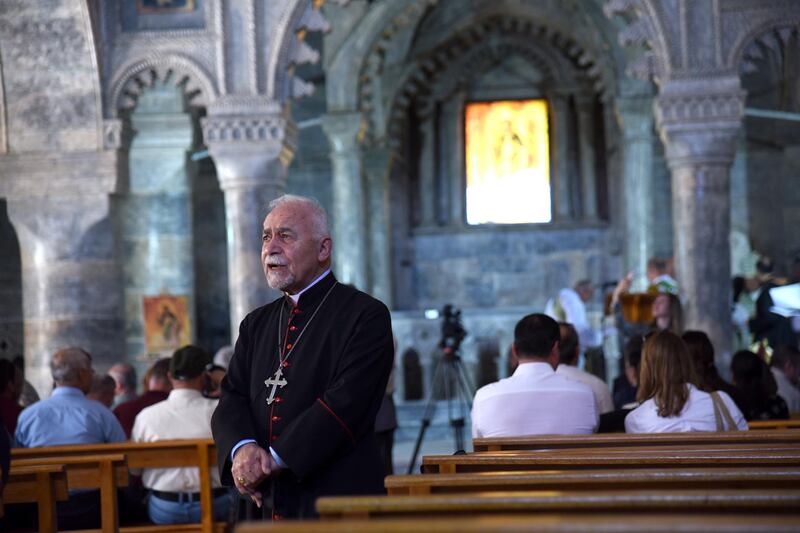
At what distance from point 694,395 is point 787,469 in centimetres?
227

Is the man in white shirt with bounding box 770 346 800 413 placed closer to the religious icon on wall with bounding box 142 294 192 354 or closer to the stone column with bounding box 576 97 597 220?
the religious icon on wall with bounding box 142 294 192 354

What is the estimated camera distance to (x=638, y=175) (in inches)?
650

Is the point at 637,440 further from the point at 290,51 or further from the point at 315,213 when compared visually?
the point at 290,51

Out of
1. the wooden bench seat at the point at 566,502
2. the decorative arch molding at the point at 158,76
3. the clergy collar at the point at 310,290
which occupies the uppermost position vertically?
the decorative arch molding at the point at 158,76

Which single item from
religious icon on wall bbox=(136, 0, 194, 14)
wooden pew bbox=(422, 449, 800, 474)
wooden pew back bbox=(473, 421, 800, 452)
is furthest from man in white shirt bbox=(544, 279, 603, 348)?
wooden pew bbox=(422, 449, 800, 474)

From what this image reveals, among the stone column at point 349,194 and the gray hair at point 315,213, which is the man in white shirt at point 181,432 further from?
the stone column at point 349,194

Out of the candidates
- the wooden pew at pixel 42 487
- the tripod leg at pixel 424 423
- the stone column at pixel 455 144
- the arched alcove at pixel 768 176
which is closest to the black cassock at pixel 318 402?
the wooden pew at pixel 42 487

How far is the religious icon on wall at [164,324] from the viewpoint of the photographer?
1423 cm

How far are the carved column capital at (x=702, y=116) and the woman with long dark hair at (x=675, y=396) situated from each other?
18.4 ft

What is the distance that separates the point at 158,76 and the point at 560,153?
9.21 metres

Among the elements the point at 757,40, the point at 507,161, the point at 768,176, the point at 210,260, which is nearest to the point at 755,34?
the point at 757,40

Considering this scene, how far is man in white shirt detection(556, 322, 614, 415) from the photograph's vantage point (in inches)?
264

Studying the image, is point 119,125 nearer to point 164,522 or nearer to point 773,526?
point 164,522

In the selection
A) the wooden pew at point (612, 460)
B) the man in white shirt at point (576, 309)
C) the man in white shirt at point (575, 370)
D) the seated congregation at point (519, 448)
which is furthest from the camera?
the man in white shirt at point (576, 309)
